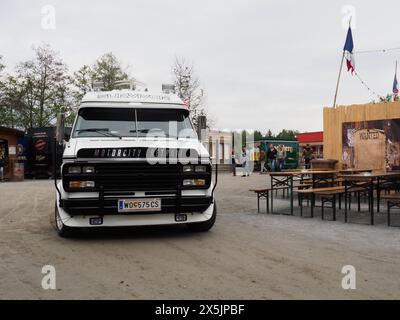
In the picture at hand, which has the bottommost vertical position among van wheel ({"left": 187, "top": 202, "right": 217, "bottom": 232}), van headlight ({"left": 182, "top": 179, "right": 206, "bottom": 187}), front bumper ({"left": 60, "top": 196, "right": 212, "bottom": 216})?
van wheel ({"left": 187, "top": 202, "right": 217, "bottom": 232})

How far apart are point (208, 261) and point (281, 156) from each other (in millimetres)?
28414

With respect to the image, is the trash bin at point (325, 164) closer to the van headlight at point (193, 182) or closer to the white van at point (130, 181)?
the white van at point (130, 181)

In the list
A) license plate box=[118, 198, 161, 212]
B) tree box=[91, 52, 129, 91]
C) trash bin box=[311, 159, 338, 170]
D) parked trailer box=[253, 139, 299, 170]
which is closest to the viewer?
license plate box=[118, 198, 161, 212]

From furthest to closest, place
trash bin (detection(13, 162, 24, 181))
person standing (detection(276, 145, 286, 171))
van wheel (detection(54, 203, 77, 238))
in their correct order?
person standing (detection(276, 145, 286, 171)), trash bin (detection(13, 162, 24, 181)), van wheel (detection(54, 203, 77, 238))

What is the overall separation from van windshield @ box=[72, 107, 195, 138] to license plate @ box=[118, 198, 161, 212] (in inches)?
53.6

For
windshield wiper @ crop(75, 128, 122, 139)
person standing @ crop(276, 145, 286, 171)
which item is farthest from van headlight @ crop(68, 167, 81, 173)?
person standing @ crop(276, 145, 286, 171)

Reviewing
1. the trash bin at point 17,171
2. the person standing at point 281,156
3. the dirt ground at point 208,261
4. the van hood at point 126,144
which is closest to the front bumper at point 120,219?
the dirt ground at point 208,261

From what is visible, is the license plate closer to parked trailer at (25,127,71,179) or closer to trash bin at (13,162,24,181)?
trash bin at (13,162,24,181)

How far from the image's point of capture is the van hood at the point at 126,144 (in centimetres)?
656

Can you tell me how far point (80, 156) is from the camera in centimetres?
639

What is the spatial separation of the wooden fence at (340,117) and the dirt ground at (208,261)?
17.6 feet

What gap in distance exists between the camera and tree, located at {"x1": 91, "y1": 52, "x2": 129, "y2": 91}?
42.4 m

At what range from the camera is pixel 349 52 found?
18.6 metres
